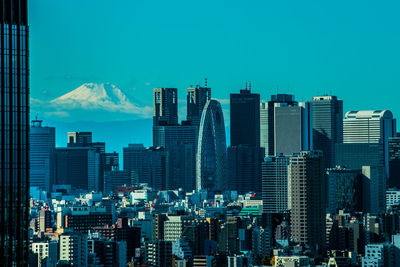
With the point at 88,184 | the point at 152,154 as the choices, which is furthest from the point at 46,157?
the point at 152,154

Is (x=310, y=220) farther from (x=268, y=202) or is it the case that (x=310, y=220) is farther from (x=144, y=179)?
(x=144, y=179)

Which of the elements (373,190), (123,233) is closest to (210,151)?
(373,190)

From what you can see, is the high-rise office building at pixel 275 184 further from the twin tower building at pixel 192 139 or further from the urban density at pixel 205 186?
the twin tower building at pixel 192 139

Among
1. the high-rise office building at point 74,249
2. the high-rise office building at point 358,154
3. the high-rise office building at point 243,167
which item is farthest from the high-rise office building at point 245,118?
the high-rise office building at point 74,249

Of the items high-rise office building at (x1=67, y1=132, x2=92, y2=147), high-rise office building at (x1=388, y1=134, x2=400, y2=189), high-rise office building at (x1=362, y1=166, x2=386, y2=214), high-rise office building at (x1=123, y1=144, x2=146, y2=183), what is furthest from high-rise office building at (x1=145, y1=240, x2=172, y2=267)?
high-rise office building at (x1=67, y1=132, x2=92, y2=147)

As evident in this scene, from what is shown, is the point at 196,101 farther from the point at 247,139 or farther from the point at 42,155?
the point at 42,155

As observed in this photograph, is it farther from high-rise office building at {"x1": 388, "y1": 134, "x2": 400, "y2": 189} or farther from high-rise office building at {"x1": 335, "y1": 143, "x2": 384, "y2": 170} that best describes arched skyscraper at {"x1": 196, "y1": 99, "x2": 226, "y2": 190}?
high-rise office building at {"x1": 388, "y1": 134, "x2": 400, "y2": 189}
